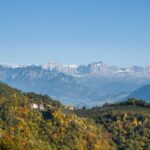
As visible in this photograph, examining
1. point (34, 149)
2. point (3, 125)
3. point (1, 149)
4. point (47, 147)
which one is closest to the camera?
point (1, 149)

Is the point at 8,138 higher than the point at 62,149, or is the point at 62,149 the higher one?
the point at 8,138

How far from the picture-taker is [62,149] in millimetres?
199000

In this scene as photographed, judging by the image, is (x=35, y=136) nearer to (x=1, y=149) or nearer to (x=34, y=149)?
(x=34, y=149)

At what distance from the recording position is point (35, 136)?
196375 mm

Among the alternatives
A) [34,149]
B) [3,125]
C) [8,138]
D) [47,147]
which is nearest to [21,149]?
[8,138]

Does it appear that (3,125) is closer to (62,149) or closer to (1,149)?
(62,149)

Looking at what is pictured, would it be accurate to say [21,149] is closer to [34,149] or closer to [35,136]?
[34,149]

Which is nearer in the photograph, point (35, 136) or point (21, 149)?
point (21, 149)

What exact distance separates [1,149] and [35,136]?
254 ft

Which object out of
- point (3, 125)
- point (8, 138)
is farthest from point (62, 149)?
point (8, 138)

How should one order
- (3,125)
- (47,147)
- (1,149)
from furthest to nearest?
(3,125) → (47,147) → (1,149)

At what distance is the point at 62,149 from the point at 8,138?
7448 centimetres

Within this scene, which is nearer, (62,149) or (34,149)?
(34,149)

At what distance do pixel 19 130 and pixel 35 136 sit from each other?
7153 mm
